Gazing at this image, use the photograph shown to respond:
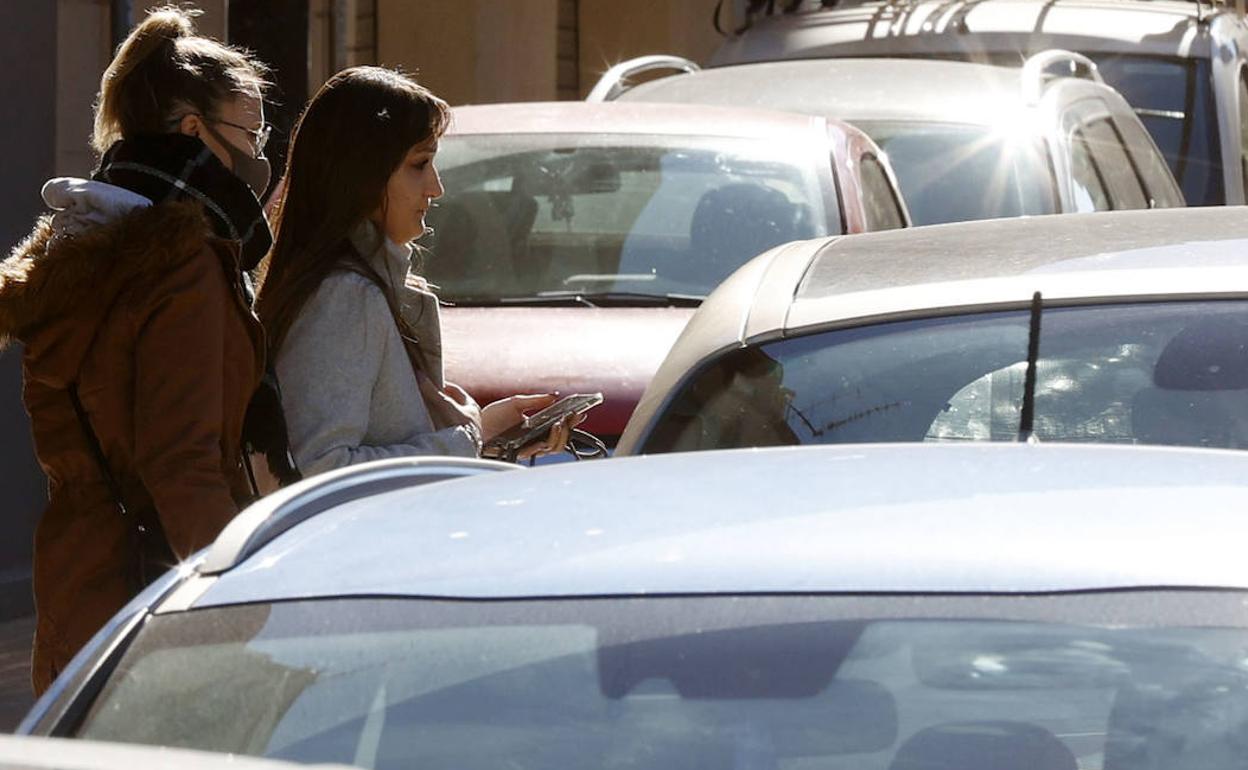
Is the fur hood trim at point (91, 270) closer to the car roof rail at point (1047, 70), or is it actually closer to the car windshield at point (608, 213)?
the car windshield at point (608, 213)

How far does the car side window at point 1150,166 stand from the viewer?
9.66 metres

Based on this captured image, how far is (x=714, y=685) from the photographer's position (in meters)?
2.23

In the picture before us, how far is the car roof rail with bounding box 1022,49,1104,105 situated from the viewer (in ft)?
29.8

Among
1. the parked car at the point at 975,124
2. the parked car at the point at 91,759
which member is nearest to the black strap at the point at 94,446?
the parked car at the point at 91,759

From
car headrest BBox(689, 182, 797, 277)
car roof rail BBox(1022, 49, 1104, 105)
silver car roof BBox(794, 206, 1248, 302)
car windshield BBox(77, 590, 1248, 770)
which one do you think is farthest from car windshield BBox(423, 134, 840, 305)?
car windshield BBox(77, 590, 1248, 770)

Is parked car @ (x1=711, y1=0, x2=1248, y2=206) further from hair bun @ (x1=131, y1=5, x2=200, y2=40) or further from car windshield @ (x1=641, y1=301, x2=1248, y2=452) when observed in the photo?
hair bun @ (x1=131, y1=5, x2=200, y2=40)

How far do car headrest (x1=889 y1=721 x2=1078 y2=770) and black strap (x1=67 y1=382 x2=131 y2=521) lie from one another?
189 centimetres

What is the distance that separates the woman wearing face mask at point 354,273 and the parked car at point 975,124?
13.4ft

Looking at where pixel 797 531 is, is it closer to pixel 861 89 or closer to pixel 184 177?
pixel 184 177

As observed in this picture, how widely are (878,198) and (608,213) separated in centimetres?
83

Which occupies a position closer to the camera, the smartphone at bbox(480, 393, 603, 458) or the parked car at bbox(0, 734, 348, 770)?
the parked car at bbox(0, 734, 348, 770)

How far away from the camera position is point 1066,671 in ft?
7.29

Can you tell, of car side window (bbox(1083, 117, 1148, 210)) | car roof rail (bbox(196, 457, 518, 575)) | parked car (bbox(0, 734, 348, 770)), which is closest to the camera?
parked car (bbox(0, 734, 348, 770))

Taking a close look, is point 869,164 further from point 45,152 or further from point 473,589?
point 473,589
